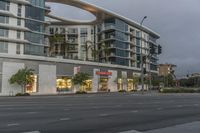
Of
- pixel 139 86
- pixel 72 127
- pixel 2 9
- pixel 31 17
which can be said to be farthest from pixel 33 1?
pixel 72 127

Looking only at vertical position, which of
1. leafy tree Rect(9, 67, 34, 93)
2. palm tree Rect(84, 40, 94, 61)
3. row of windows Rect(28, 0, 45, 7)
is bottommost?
leafy tree Rect(9, 67, 34, 93)

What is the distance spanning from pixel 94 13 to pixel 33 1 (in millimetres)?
28982

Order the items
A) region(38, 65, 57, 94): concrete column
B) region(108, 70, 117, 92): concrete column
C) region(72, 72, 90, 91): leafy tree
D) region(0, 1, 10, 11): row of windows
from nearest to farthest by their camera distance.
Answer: region(0, 1, 10, 11): row of windows, region(38, 65, 57, 94): concrete column, region(72, 72, 90, 91): leafy tree, region(108, 70, 117, 92): concrete column

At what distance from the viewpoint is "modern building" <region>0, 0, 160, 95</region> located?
80.2 m

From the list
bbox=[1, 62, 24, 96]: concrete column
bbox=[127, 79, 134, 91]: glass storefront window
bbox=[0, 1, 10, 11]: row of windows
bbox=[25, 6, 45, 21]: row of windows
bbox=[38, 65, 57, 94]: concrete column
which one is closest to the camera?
bbox=[1, 62, 24, 96]: concrete column

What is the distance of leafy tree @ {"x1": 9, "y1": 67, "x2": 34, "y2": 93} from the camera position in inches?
2990

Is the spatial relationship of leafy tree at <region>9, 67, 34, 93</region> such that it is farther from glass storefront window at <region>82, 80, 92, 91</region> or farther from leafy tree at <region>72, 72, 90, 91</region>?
glass storefront window at <region>82, 80, 92, 91</region>

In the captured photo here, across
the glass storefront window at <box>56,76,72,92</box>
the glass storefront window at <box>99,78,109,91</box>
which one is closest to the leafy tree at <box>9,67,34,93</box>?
the glass storefront window at <box>56,76,72,92</box>

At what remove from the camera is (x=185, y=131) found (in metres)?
13.1

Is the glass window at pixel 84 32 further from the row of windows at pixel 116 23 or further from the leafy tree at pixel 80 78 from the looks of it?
the leafy tree at pixel 80 78

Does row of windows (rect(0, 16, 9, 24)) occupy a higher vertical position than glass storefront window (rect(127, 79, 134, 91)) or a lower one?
higher

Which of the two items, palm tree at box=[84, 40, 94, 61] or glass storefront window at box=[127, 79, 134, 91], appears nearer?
glass storefront window at box=[127, 79, 134, 91]

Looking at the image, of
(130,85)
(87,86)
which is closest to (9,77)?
(87,86)

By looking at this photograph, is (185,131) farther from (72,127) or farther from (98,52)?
(98,52)
